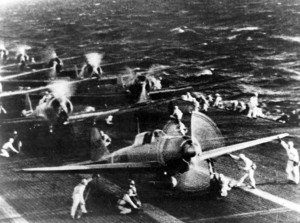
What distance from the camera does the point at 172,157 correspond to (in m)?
16.8

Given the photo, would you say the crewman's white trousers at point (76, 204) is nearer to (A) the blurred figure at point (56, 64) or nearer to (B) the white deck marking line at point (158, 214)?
(B) the white deck marking line at point (158, 214)

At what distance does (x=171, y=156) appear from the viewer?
1686cm

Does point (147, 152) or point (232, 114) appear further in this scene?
point (232, 114)

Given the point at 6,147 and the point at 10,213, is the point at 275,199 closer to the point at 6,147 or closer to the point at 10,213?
the point at 10,213

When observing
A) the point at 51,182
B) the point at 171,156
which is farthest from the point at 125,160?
the point at 51,182

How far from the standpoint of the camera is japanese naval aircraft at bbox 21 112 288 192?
665 inches

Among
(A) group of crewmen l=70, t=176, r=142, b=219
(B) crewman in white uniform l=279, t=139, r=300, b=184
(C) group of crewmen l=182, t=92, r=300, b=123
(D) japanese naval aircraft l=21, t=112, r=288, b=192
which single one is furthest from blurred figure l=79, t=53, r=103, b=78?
(A) group of crewmen l=70, t=176, r=142, b=219

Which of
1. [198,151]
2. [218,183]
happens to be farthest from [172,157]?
[218,183]

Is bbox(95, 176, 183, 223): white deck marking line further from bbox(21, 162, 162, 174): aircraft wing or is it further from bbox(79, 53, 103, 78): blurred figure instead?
bbox(79, 53, 103, 78): blurred figure

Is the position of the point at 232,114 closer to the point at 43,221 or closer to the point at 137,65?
the point at 43,221

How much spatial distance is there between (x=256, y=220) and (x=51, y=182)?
10.8 meters

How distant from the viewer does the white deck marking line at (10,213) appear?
58.9 ft

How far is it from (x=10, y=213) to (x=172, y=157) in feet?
25.0

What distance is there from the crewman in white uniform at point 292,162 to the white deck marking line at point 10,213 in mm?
12171
